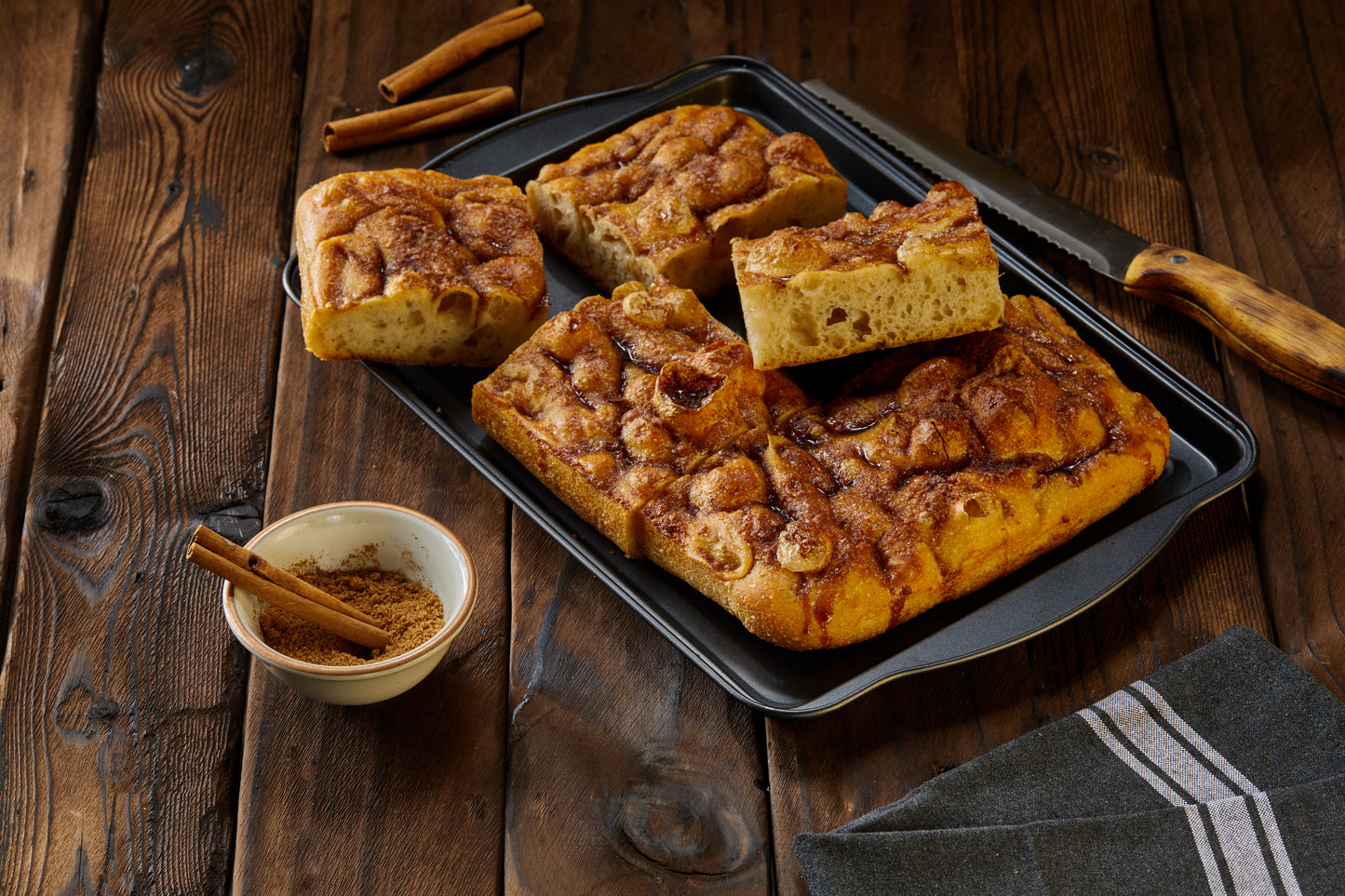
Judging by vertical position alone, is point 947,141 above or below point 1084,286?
above

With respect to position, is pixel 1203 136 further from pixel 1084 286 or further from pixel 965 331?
pixel 965 331

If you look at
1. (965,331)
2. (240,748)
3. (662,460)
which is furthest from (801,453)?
(240,748)

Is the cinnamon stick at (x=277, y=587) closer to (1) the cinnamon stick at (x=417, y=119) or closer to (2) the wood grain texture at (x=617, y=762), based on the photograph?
(2) the wood grain texture at (x=617, y=762)

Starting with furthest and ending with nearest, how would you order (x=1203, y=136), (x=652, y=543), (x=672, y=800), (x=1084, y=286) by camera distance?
1. (x=1203, y=136)
2. (x=1084, y=286)
3. (x=652, y=543)
4. (x=672, y=800)

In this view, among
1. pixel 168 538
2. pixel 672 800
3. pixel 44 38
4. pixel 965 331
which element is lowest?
pixel 672 800

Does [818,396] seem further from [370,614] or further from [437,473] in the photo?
[370,614]

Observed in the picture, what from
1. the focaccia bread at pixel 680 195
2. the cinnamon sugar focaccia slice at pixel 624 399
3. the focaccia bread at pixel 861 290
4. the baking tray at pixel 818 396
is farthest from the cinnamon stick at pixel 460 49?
the focaccia bread at pixel 861 290
